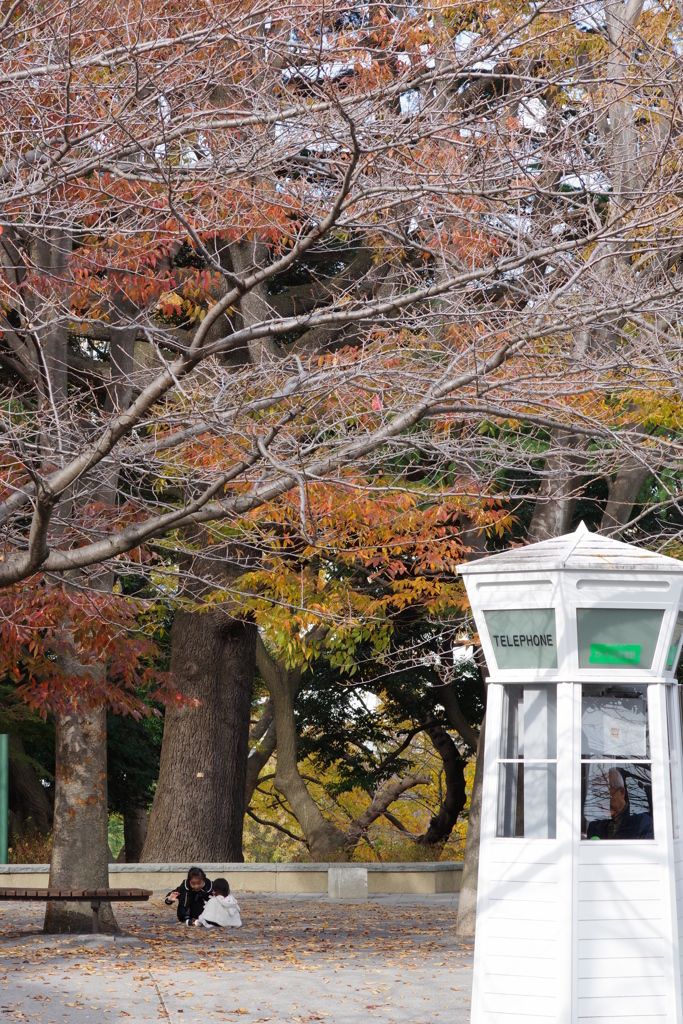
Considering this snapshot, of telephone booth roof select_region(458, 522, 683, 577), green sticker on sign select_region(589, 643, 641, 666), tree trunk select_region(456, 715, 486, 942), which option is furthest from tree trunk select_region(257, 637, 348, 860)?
green sticker on sign select_region(589, 643, 641, 666)

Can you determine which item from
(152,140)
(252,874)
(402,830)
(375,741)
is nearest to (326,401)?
(152,140)

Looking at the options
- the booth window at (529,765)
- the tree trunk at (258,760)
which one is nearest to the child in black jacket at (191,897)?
the booth window at (529,765)

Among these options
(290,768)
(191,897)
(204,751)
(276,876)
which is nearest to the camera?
(191,897)

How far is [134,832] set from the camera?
2795 centimetres

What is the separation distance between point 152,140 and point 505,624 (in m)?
3.82

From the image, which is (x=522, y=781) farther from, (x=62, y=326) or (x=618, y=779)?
(x=62, y=326)

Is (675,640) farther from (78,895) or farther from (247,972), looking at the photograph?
(78,895)

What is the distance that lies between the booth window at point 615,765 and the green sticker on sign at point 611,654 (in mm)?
163

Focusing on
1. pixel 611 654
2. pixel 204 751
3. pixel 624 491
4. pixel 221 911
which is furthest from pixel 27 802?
pixel 611 654

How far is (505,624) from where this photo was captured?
697 centimetres

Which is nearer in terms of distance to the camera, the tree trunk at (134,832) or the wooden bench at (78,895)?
the wooden bench at (78,895)

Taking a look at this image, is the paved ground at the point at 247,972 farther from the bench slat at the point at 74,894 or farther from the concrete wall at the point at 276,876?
the concrete wall at the point at 276,876

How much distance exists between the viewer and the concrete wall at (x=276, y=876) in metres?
16.9

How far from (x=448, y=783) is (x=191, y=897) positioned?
33.8 ft
